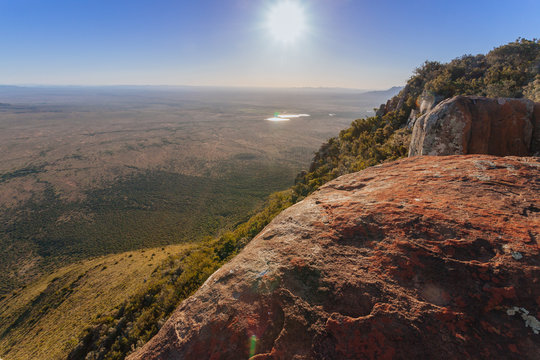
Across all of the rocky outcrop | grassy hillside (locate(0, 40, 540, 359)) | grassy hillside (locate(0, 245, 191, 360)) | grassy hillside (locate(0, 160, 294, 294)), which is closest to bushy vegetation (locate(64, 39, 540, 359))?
grassy hillside (locate(0, 40, 540, 359))

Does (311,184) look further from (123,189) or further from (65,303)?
(123,189)

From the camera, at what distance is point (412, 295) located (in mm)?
3975

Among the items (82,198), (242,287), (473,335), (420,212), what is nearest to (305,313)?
(242,287)

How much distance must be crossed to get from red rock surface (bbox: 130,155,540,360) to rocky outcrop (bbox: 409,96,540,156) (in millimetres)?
4107

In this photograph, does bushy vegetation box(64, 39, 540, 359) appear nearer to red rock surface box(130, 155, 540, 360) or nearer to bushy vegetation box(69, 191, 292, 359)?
bushy vegetation box(69, 191, 292, 359)

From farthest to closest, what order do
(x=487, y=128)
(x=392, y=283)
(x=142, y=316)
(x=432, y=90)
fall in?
(x=432, y=90) < (x=142, y=316) < (x=487, y=128) < (x=392, y=283)

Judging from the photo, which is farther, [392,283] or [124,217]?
[124,217]

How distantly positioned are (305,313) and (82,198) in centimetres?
10388

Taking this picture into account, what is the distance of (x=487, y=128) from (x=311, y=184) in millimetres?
22972

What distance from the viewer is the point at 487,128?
1010 centimetres

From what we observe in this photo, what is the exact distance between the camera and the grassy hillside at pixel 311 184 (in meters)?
19.9

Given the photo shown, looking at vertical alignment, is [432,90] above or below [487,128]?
above

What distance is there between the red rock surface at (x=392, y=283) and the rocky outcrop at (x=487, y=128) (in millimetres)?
4107

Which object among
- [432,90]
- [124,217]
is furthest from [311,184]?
[124,217]
